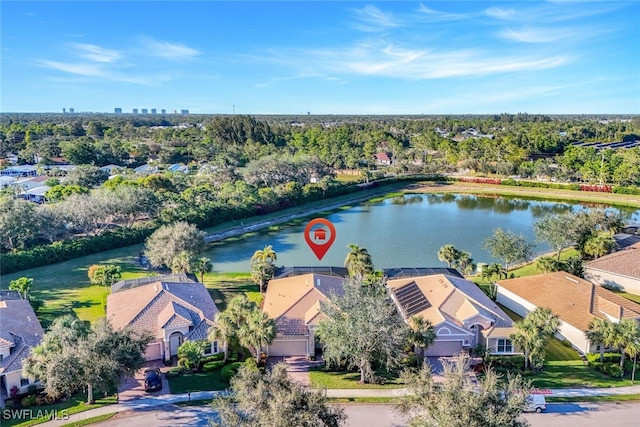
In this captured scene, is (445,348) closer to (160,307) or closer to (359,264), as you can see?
(359,264)

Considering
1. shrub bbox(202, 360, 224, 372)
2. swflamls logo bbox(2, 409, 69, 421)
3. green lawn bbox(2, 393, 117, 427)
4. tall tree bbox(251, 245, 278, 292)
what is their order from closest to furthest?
green lawn bbox(2, 393, 117, 427), swflamls logo bbox(2, 409, 69, 421), shrub bbox(202, 360, 224, 372), tall tree bbox(251, 245, 278, 292)

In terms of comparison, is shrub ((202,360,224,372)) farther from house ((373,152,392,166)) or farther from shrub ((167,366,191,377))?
house ((373,152,392,166))

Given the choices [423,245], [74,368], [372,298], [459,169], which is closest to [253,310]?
[372,298]

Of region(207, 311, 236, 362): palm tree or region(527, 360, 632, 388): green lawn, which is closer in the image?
region(527, 360, 632, 388): green lawn

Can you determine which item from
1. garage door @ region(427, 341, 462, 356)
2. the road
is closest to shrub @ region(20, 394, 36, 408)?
the road

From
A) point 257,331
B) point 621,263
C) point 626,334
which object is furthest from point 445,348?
point 621,263

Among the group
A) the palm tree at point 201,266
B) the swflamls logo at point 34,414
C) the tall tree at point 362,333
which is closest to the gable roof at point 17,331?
the swflamls logo at point 34,414
